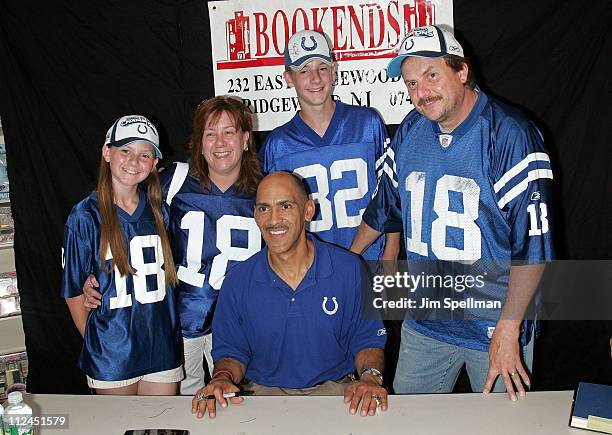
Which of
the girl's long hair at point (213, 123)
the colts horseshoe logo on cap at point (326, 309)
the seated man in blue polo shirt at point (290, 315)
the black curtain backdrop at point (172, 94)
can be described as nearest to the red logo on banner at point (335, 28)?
the black curtain backdrop at point (172, 94)

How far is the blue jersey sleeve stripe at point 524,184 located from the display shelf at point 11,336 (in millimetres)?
2625

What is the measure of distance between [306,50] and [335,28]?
468 mm

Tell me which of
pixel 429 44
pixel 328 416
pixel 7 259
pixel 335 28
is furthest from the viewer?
pixel 7 259

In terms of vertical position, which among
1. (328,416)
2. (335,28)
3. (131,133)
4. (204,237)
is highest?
(335,28)

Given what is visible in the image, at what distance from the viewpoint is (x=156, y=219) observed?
100 inches

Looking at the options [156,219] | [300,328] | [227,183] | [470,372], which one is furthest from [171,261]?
[470,372]

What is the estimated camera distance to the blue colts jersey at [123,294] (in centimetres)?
245

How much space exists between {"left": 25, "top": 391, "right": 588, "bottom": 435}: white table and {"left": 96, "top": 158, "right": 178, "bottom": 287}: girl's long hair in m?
0.64

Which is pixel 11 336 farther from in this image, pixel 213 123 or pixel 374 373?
pixel 374 373

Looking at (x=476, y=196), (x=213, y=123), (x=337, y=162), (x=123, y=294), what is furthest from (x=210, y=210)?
(x=476, y=196)

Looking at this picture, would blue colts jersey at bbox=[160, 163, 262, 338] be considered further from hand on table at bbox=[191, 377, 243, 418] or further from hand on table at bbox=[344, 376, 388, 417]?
hand on table at bbox=[344, 376, 388, 417]

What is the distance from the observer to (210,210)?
8.57 feet

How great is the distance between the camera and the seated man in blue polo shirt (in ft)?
7.15

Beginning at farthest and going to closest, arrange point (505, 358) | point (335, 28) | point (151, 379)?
point (335, 28) → point (151, 379) → point (505, 358)
